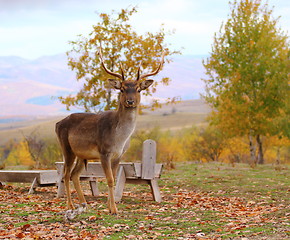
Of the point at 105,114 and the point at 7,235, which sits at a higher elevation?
the point at 105,114

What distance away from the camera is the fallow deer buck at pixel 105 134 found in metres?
10.4

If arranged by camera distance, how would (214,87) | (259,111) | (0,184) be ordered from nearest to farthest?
(0,184) → (259,111) → (214,87)

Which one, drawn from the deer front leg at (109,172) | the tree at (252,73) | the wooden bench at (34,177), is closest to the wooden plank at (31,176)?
the wooden bench at (34,177)

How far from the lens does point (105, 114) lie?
1097 cm

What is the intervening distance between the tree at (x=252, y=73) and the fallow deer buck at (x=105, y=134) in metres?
19.1

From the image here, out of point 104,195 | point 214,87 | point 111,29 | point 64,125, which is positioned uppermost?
point 111,29

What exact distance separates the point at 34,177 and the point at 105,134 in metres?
4.73

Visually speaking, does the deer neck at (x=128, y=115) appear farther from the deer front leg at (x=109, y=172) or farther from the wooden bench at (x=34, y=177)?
the wooden bench at (x=34, y=177)

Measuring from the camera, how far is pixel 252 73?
2952 centimetres

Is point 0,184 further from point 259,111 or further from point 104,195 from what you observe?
point 259,111

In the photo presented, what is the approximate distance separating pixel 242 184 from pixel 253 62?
49.4ft

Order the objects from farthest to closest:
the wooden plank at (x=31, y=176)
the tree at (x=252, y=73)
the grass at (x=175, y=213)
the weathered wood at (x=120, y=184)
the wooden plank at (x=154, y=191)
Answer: the tree at (x=252, y=73) < the wooden plank at (x=31, y=176) < the wooden plank at (x=154, y=191) < the weathered wood at (x=120, y=184) < the grass at (x=175, y=213)

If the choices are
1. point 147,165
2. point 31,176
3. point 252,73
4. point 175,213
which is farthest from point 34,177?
point 252,73

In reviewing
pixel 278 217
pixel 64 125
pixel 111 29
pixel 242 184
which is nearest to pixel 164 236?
pixel 278 217
